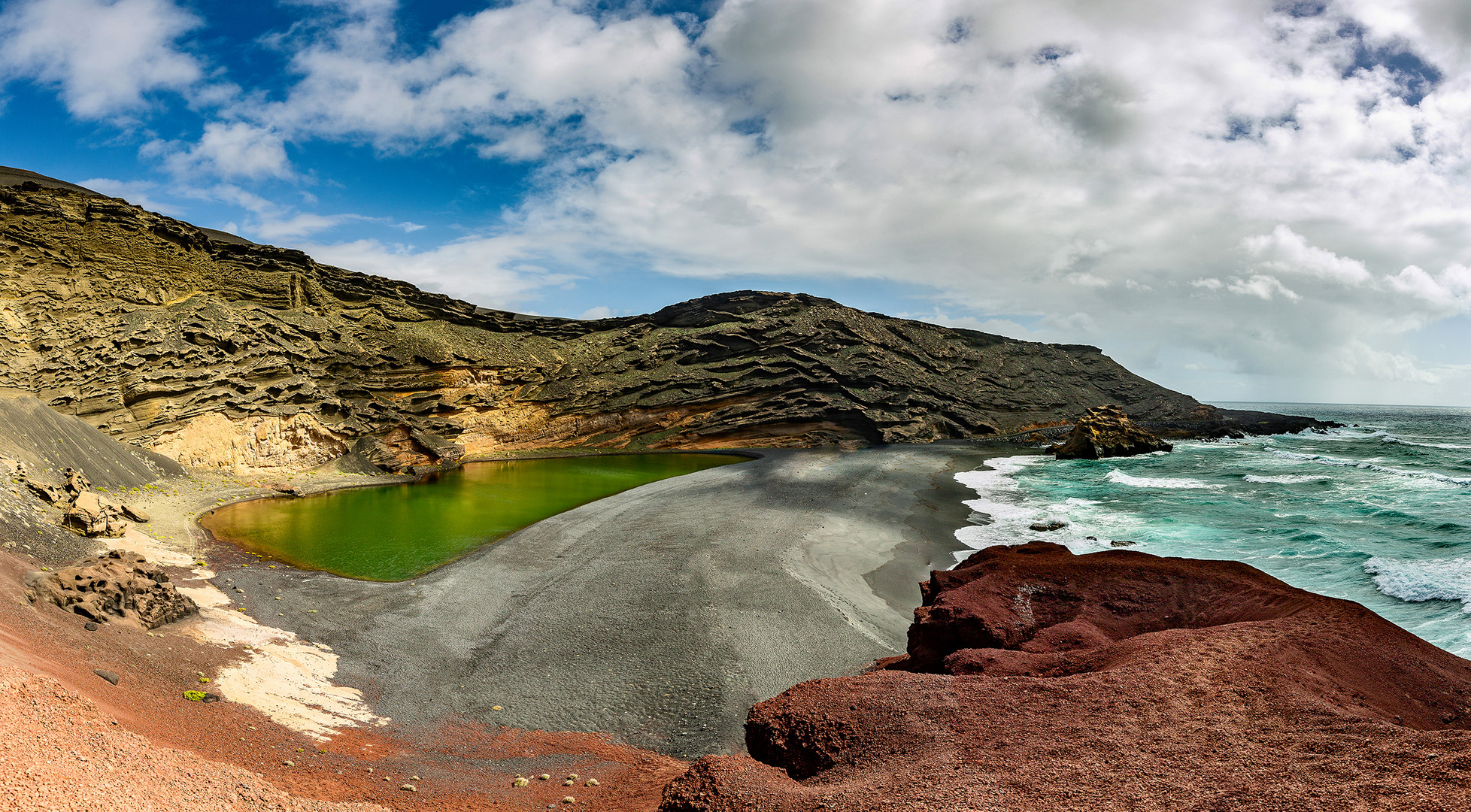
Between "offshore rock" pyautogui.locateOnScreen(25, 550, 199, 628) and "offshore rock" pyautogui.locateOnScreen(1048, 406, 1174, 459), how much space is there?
4183 cm

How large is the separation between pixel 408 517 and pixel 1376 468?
42.8 meters

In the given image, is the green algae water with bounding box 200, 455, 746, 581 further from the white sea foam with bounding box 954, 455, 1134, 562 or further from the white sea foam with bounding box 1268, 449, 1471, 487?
the white sea foam with bounding box 1268, 449, 1471, 487

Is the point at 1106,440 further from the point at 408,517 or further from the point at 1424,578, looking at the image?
the point at 408,517

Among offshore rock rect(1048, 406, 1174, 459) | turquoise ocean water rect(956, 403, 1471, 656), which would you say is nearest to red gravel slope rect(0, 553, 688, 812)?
turquoise ocean water rect(956, 403, 1471, 656)

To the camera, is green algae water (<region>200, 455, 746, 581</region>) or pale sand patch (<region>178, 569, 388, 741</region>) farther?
green algae water (<region>200, 455, 746, 581</region>)

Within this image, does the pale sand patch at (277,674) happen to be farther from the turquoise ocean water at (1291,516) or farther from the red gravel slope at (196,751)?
the turquoise ocean water at (1291,516)

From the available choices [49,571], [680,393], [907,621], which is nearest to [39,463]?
[49,571]

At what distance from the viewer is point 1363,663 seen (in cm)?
438

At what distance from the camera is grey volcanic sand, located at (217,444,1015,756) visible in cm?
859

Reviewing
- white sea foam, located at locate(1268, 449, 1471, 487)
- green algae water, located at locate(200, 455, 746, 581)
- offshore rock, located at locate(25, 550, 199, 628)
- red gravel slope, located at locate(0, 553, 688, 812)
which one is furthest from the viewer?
white sea foam, located at locate(1268, 449, 1471, 487)

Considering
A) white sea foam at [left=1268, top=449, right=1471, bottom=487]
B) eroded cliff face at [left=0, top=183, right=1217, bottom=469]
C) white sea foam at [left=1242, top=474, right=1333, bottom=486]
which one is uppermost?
eroded cliff face at [left=0, top=183, right=1217, bottom=469]

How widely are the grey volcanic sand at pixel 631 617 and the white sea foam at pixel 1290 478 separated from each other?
16553 millimetres

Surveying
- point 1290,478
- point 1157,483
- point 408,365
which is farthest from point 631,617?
point 408,365

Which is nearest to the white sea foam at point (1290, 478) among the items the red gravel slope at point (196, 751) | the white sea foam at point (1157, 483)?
the white sea foam at point (1157, 483)
